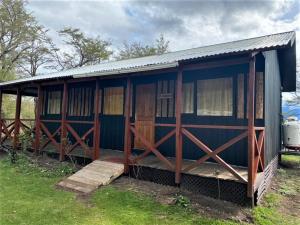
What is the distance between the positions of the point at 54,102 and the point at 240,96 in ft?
25.6

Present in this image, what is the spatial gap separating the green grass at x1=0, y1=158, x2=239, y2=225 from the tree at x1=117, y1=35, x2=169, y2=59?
21606 mm

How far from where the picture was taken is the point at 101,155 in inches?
298

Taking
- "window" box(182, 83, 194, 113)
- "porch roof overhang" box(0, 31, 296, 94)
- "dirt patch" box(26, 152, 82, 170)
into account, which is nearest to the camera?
"porch roof overhang" box(0, 31, 296, 94)

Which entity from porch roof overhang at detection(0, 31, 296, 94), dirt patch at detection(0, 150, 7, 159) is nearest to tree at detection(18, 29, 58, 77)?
porch roof overhang at detection(0, 31, 296, 94)

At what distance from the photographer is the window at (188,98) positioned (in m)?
6.77

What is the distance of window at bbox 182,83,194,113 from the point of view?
6.77m

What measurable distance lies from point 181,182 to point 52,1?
15.9 meters

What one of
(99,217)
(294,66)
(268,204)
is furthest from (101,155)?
(294,66)

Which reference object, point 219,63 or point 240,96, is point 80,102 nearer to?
point 240,96

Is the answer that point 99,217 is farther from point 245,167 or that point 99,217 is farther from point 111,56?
point 111,56

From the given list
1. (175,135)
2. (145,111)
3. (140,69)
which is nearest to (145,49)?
(145,111)

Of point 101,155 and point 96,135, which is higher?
point 96,135

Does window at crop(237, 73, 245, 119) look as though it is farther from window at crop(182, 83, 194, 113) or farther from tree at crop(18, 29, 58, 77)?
tree at crop(18, 29, 58, 77)

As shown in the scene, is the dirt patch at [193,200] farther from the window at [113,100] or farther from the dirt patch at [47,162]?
the window at [113,100]
